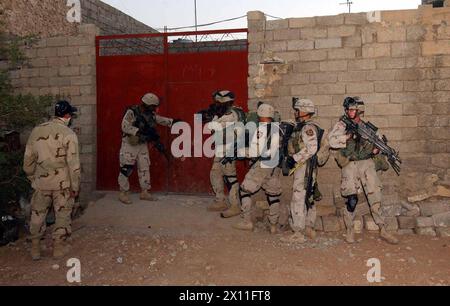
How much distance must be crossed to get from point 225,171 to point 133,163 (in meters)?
1.53

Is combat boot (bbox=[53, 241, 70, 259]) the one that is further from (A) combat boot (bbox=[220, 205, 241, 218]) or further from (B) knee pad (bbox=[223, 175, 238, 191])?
(B) knee pad (bbox=[223, 175, 238, 191])

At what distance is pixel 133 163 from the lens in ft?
20.7

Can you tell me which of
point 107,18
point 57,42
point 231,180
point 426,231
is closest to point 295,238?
point 231,180

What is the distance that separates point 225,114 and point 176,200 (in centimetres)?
164

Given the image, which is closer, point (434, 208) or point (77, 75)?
point (434, 208)

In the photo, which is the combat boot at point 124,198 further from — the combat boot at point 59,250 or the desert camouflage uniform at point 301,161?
the desert camouflage uniform at point 301,161

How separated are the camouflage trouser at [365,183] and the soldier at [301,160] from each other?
45 centimetres

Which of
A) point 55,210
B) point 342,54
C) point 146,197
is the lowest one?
point 146,197

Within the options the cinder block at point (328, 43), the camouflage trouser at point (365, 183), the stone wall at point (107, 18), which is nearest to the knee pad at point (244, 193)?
the camouflage trouser at point (365, 183)

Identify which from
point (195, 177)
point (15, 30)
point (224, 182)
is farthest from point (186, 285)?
point (15, 30)

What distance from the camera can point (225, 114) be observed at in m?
5.70

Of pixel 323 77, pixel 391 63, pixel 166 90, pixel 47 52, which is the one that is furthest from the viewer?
pixel 47 52

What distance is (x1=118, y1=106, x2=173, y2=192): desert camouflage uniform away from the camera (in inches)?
243

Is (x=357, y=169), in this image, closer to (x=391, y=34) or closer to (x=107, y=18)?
(x=391, y=34)
